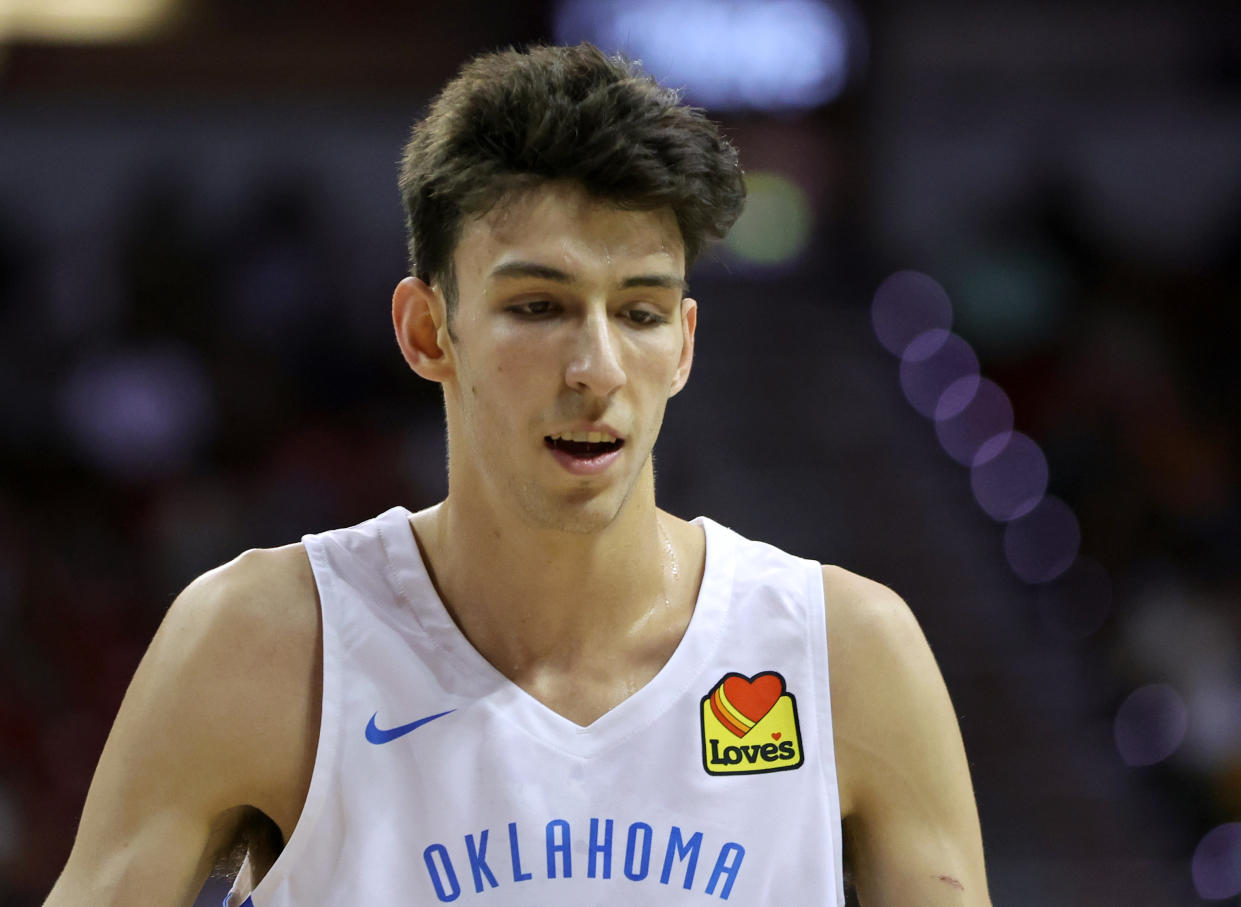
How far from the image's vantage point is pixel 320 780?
7.43 ft

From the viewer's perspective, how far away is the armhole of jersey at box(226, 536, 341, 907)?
Result: 2240 millimetres

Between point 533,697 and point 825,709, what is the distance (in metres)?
0.48

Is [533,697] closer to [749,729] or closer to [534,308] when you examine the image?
[749,729]

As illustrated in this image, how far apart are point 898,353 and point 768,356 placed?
40.5 inches

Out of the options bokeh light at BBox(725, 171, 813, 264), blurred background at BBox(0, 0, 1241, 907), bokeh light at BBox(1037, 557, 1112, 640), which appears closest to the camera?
blurred background at BBox(0, 0, 1241, 907)

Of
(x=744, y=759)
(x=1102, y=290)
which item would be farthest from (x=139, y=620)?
(x=1102, y=290)

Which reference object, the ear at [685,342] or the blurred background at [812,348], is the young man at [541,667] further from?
the blurred background at [812,348]

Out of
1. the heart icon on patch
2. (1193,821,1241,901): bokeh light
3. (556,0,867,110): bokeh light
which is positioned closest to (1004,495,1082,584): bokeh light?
(1193,821,1241,901): bokeh light

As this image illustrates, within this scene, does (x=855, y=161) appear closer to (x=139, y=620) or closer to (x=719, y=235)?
(x=139, y=620)

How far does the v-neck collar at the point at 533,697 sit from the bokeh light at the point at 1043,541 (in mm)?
6319

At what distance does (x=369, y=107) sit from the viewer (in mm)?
10625

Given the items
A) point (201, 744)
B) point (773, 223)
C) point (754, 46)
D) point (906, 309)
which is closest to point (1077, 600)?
point (906, 309)

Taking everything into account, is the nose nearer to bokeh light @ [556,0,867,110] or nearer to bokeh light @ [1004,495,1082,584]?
bokeh light @ [1004,495,1082,584]

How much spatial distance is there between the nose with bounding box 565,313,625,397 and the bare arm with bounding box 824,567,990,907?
61 cm
